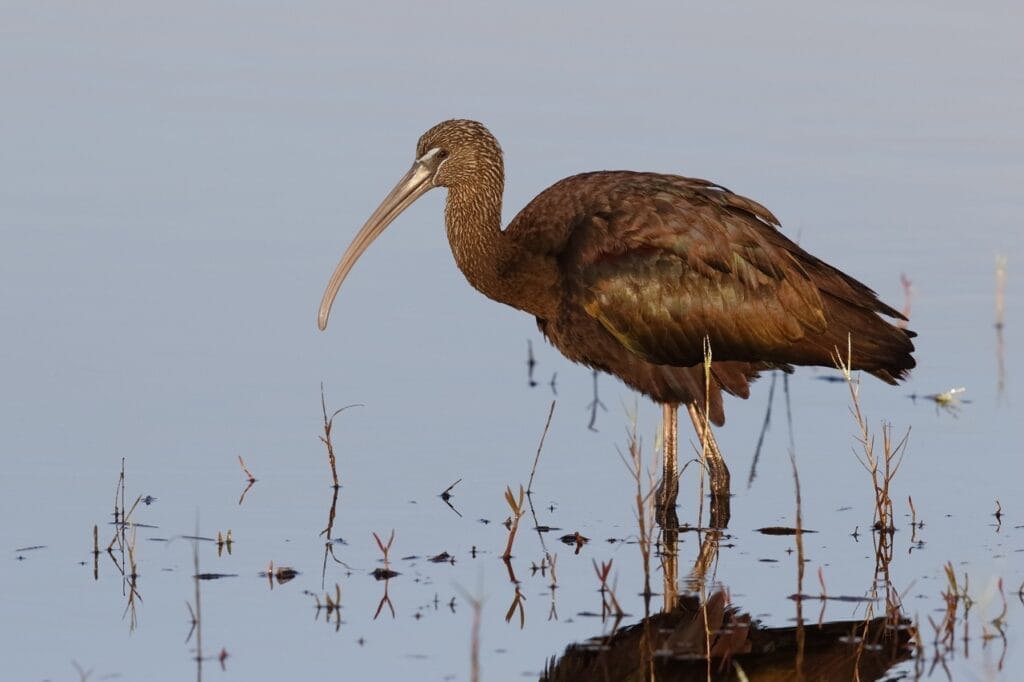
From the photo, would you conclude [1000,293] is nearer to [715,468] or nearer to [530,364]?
[530,364]

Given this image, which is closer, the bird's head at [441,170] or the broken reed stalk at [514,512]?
the broken reed stalk at [514,512]

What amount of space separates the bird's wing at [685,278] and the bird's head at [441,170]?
888 millimetres

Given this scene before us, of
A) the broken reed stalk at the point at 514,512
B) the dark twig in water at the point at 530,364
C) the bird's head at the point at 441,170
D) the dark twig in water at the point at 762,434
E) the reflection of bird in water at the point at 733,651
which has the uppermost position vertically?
the bird's head at the point at 441,170

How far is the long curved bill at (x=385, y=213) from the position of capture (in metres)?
12.0

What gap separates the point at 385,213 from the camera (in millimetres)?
11961

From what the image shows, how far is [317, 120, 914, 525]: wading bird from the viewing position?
11.1 meters

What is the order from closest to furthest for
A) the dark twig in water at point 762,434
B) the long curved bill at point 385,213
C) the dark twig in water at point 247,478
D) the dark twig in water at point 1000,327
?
the dark twig in water at point 247,478, the dark twig in water at point 762,434, the long curved bill at point 385,213, the dark twig in water at point 1000,327

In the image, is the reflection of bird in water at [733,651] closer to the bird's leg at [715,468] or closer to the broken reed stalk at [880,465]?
the broken reed stalk at [880,465]

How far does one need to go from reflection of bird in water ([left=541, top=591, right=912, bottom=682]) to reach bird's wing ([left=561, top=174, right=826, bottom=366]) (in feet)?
8.16

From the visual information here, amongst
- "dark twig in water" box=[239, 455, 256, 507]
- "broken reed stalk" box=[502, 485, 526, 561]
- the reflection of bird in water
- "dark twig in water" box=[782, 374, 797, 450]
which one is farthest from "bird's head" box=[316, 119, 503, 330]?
the reflection of bird in water

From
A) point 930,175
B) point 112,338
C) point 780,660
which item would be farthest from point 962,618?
point 930,175

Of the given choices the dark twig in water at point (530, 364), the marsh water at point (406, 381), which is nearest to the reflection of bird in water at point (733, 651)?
the marsh water at point (406, 381)

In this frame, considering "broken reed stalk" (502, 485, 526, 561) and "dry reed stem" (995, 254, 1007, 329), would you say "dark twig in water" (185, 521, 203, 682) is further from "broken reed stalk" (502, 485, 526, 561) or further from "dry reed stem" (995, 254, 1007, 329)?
"dry reed stem" (995, 254, 1007, 329)

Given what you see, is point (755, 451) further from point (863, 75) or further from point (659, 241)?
point (863, 75)
